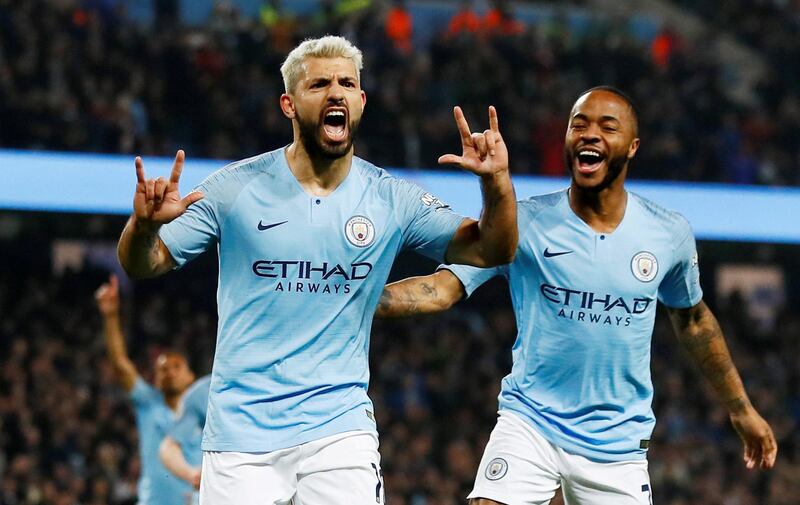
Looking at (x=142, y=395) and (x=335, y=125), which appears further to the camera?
(x=142, y=395)

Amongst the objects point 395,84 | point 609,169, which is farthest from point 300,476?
point 395,84

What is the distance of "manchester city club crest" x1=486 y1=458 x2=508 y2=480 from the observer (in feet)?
16.9

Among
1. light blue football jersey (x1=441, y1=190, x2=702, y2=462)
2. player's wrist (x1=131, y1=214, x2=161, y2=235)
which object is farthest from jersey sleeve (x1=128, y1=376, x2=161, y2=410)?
player's wrist (x1=131, y1=214, x2=161, y2=235)

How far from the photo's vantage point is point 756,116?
1842 cm

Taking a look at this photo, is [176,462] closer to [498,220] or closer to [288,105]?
[288,105]

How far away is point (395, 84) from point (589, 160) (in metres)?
11.4

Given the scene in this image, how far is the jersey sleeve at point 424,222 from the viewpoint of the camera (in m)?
4.80

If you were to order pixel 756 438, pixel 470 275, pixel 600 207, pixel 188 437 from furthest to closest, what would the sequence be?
pixel 188 437 → pixel 756 438 → pixel 470 275 → pixel 600 207

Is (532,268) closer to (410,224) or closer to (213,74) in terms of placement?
(410,224)

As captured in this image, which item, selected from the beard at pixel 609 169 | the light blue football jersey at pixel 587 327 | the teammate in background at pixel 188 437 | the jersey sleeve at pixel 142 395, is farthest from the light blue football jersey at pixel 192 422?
the beard at pixel 609 169

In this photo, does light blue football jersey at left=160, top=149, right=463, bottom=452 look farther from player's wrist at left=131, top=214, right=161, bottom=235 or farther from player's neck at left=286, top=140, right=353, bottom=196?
player's wrist at left=131, top=214, right=161, bottom=235

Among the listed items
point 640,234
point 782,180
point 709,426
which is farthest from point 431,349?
point 640,234

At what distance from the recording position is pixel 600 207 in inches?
217

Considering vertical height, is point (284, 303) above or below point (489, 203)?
below
